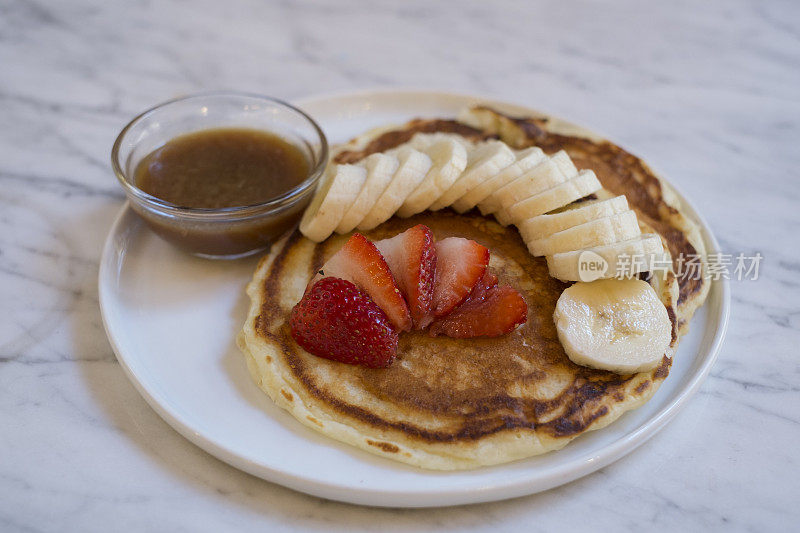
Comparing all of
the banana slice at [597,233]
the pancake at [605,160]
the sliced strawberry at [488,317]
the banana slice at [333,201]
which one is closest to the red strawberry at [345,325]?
the sliced strawberry at [488,317]

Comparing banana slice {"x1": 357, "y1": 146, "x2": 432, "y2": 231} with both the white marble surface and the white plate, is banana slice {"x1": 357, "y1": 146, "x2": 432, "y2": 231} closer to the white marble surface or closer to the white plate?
the white plate

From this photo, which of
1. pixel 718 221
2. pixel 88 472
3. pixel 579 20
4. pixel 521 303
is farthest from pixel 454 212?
pixel 579 20

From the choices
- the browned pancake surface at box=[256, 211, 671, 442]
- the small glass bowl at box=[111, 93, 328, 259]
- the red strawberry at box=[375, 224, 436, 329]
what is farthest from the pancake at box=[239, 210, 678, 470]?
the small glass bowl at box=[111, 93, 328, 259]

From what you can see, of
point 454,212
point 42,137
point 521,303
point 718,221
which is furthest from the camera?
point 42,137

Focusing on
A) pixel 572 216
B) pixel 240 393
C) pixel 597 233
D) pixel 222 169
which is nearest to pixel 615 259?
pixel 597 233

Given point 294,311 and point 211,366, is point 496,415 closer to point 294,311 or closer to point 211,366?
point 294,311

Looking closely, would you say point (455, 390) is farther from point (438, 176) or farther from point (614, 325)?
point (438, 176)
